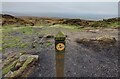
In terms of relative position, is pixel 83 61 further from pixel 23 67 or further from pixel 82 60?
pixel 23 67

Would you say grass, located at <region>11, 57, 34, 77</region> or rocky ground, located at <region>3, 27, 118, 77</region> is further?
rocky ground, located at <region>3, 27, 118, 77</region>

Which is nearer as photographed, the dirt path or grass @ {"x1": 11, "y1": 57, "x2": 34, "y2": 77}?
grass @ {"x1": 11, "y1": 57, "x2": 34, "y2": 77}

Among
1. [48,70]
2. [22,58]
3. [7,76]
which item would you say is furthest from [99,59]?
[7,76]

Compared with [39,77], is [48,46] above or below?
above

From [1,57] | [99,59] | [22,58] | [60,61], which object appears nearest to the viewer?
[60,61]

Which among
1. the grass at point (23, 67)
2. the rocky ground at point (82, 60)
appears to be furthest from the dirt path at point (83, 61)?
the grass at point (23, 67)

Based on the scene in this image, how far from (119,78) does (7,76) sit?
4.71 m

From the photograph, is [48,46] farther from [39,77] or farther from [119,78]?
[119,78]

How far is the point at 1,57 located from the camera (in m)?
13.5

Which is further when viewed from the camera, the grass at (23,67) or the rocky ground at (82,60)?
the rocky ground at (82,60)

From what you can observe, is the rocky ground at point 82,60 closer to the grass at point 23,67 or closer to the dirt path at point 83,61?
the dirt path at point 83,61

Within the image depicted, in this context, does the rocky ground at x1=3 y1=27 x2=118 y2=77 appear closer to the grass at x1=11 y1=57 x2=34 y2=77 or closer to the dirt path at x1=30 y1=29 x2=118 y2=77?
the dirt path at x1=30 y1=29 x2=118 y2=77

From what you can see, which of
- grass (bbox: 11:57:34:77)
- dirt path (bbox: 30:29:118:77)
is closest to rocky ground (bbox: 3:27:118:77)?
dirt path (bbox: 30:29:118:77)

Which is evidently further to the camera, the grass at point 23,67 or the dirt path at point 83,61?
the dirt path at point 83,61
